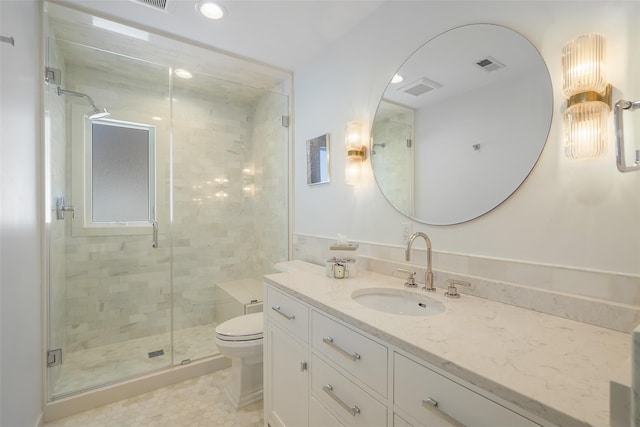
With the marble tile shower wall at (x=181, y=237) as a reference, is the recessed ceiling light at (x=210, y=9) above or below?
above

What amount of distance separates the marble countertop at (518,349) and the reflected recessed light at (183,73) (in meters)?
2.41

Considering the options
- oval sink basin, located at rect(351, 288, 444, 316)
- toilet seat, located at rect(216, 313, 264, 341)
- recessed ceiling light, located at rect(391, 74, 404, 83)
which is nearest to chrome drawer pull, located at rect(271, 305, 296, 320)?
oval sink basin, located at rect(351, 288, 444, 316)

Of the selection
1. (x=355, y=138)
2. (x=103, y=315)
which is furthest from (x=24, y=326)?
(x=355, y=138)

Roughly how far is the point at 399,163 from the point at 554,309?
98 cm

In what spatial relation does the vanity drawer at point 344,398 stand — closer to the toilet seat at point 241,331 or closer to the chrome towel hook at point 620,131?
the toilet seat at point 241,331

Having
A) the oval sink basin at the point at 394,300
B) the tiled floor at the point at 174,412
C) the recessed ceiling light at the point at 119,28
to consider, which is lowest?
the tiled floor at the point at 174,412

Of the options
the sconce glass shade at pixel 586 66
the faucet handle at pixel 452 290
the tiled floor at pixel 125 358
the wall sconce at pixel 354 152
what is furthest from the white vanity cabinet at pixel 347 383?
the tiled floor at pixel 125 358

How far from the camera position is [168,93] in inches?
104

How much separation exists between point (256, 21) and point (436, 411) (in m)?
2.31

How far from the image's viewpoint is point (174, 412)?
5.85 feet

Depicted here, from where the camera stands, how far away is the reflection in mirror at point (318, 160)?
7.23 ft

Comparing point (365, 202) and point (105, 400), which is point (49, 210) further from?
point (365, 202)

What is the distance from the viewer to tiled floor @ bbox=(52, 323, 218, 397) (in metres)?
1.96

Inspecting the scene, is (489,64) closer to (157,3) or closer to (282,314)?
(282,314)
